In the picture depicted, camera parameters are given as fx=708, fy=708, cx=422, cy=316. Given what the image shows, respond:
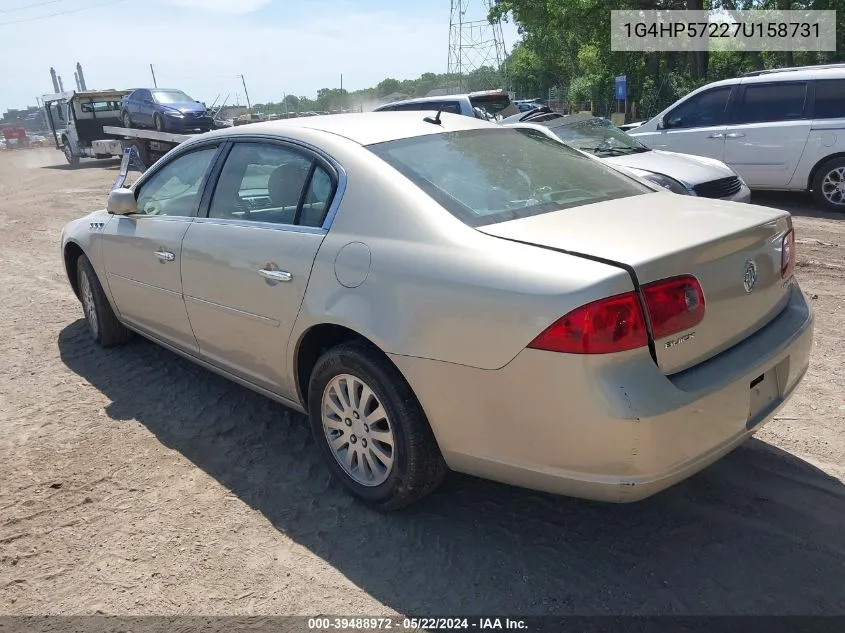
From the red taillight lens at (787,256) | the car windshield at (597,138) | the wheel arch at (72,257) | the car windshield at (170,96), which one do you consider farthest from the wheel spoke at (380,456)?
the car windshield at (170,96)

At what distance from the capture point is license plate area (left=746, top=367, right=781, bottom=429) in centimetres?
262

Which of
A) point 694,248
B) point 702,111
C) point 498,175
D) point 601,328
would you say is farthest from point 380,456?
point 702,111

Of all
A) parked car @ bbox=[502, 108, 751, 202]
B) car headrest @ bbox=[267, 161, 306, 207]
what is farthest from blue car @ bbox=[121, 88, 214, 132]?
car headrest @ bbox=[267, 161, 306, 207]

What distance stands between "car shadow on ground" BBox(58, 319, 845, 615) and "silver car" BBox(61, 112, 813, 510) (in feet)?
0.74

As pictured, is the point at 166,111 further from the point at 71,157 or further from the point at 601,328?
the point at 601,328

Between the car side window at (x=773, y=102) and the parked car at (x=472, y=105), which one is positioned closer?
the car side window at (x=773, y=102)

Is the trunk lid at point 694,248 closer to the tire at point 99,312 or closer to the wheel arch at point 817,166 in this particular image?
the tire at point 99,312

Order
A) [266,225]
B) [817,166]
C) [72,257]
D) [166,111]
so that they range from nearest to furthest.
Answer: [266,225] < [72,257] < [817,166] < [166,111]

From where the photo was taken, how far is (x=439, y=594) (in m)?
2.59

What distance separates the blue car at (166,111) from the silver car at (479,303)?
16677mm

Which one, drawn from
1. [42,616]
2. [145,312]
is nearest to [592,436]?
[42,616]

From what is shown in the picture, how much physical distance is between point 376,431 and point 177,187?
7.47 feet

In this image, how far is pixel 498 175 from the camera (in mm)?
3168

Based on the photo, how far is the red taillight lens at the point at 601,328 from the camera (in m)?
2.24
